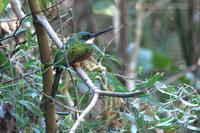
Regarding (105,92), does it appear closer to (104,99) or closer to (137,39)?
(104,99)

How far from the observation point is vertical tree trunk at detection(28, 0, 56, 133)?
4.67 ft

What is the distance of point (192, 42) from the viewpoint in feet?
15.5

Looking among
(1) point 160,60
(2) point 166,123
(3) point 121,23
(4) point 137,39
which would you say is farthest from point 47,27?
(1) point 160,60

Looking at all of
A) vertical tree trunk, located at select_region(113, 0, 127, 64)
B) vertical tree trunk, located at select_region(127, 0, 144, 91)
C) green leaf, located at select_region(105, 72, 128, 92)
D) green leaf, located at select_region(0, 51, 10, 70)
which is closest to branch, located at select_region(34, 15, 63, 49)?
green leaf, located at select_region(105, 72, 128, 92)

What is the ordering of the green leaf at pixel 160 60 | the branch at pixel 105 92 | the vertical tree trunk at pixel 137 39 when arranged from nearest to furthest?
the branch at pixel 105 92 < the vertical tree trunk at pixel 137 39 < the green leaf at pixel 160 60

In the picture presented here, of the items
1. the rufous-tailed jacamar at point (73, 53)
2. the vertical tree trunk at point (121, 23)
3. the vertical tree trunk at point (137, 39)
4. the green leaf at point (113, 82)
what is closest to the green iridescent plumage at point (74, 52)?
the rufous-tailed jacamar at point (73, 53)

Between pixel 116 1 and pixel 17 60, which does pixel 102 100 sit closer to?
pixel 17 60

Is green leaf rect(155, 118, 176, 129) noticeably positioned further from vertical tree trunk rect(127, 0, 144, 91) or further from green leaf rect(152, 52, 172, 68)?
green leaf rect(152, 52, 172, 68)

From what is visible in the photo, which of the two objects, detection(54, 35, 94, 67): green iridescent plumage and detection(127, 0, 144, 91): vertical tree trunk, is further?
detection(127, 0, 144, 91): vertical tree trunk

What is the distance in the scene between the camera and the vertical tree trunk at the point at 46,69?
4.67 ft

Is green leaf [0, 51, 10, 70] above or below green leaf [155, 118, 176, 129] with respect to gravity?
above

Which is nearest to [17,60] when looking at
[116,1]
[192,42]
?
[116,1]

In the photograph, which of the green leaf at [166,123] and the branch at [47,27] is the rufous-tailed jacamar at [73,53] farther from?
the green leaf at [166,123]

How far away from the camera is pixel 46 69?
1426 mm
